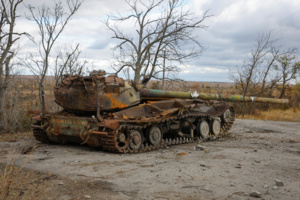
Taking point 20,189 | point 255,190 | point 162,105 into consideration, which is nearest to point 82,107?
point 162,105

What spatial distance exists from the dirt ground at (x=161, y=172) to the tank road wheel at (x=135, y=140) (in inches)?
15.4

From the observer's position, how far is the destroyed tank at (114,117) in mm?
8641

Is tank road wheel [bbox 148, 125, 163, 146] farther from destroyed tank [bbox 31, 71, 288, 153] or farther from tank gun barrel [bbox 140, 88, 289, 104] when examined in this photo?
tank gun barrel [bbox 140, 88, 289, 104]

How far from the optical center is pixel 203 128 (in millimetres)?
11727

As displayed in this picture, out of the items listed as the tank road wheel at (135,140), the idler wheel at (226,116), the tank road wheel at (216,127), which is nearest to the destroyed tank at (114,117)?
the tank road wheel at (135,140)

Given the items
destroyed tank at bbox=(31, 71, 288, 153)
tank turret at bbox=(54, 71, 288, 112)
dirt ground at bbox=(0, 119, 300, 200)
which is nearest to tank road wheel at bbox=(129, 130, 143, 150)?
destroyed tank at bbox=(31, 71, 288, 153)

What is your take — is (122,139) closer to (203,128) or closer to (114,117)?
(114,117)

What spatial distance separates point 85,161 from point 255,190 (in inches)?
151

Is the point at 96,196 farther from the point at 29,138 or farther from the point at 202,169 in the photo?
the point at 29,138

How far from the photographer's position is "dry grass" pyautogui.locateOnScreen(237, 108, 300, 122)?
20.3 meters

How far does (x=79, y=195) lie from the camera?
5.23m

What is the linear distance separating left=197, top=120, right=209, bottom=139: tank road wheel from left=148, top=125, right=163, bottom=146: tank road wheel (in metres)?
2.11

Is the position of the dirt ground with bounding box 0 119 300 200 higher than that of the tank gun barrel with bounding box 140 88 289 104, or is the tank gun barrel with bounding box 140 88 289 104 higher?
the tank gun barrel with bounding box 140 88 289 104

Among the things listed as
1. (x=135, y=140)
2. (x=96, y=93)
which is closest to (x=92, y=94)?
(x=96, y=93)
